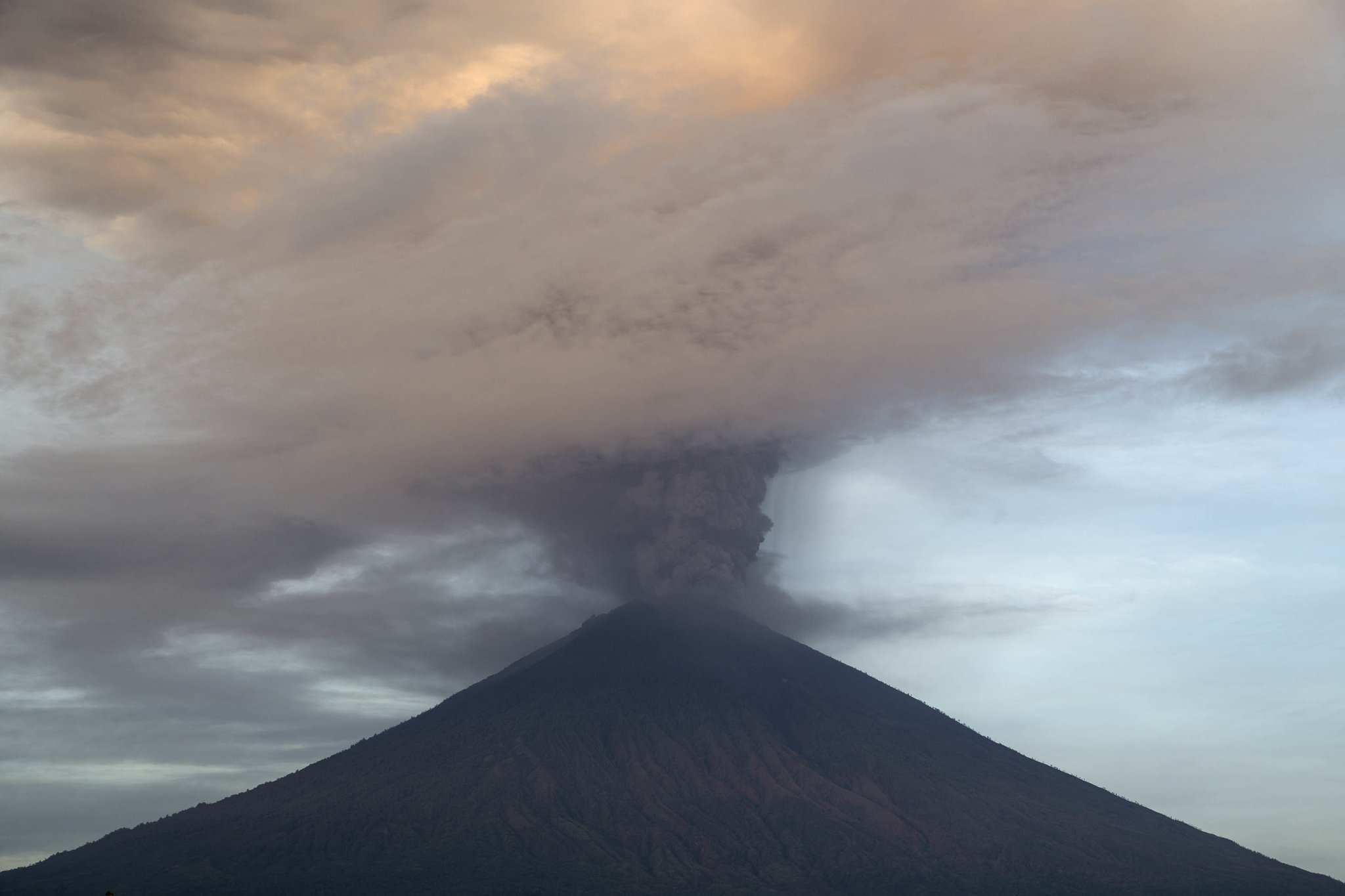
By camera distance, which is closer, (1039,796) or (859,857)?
(859,857)

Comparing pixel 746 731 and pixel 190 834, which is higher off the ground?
pixel 746 731

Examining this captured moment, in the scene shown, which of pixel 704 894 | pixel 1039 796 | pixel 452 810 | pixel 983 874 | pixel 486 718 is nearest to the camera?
pixel 704 894

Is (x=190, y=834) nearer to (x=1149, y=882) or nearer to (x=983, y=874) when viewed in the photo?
(x=983, y=874)

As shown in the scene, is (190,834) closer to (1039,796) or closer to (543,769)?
(543,769)

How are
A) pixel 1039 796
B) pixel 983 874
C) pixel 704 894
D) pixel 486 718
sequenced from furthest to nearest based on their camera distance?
pixel 486 718 < pixel 1039 796 < pixel 983 874 < pixel 704 894

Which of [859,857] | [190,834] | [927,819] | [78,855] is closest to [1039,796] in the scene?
[927,819]

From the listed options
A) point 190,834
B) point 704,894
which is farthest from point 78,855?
point 704,894
